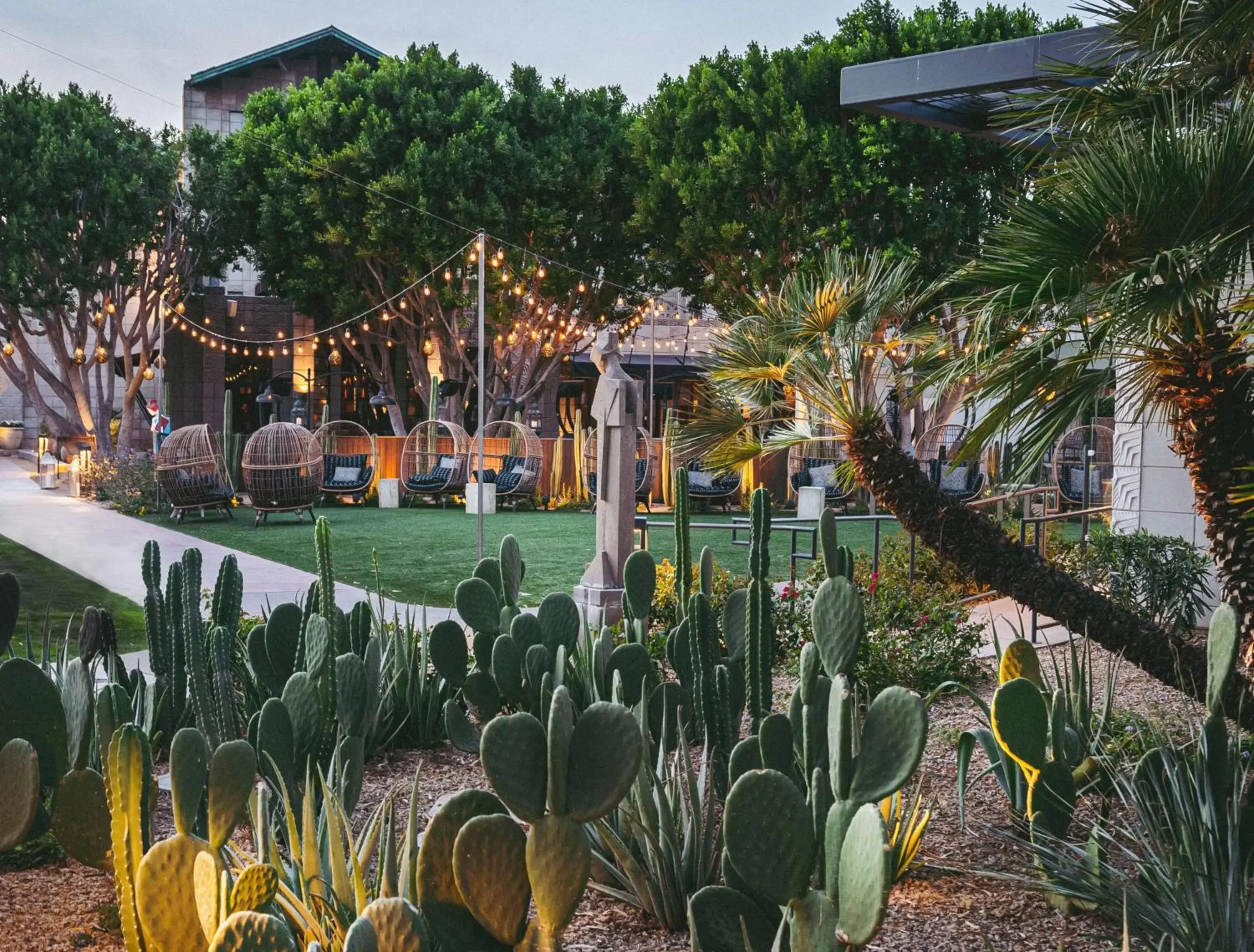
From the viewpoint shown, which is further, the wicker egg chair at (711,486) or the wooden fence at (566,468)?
the wooden fence at (566,468)

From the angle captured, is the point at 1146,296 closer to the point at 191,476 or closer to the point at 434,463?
the point at 191,476

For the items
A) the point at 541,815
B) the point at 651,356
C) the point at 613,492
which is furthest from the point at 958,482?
the point at 541,815

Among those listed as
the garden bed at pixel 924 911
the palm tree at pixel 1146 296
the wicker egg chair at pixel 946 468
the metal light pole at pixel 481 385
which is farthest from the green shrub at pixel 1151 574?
the wicker egg chair at pixel 946 468

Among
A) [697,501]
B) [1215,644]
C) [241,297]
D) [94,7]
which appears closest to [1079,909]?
[1215,644]

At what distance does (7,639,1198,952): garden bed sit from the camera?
2754mm

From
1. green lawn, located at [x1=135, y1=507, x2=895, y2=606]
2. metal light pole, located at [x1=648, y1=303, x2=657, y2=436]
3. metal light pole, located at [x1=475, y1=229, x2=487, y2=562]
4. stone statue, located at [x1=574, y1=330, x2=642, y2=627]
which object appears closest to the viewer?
stone statue, located at [x1=574, y1=330, x2=642, y2=627]

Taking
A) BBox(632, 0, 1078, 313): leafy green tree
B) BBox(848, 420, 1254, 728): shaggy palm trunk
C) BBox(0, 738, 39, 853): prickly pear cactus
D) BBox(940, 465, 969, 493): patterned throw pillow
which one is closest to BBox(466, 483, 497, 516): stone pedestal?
BBox(632, 0, 1078, 313): leafy green tree

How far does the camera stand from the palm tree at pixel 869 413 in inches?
173

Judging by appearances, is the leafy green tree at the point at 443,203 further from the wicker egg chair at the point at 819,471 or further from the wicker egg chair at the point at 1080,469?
the wicker egg chair at the point at 1080,469

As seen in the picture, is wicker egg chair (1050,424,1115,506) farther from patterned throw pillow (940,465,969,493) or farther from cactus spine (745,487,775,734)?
cactus spine (745,487,775,734)

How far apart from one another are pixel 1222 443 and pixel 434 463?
17.7 meters

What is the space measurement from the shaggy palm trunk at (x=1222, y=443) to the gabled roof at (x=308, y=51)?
25.3 meters

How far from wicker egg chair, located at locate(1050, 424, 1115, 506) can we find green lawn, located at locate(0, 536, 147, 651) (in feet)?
33.3

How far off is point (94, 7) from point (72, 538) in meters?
11.0
